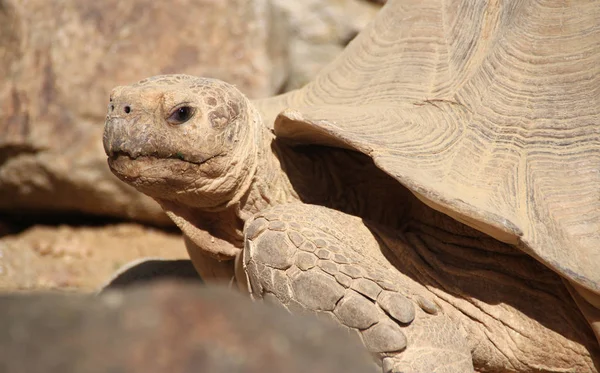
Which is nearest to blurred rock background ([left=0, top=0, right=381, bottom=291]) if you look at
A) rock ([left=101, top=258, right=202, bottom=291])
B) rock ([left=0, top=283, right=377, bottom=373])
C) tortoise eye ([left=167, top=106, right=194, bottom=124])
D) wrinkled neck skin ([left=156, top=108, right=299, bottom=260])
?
rock ([left=101, top=258, right=202, bottom=291])

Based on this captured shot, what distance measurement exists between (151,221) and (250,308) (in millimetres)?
3767

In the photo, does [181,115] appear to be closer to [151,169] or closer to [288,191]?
[151,169]

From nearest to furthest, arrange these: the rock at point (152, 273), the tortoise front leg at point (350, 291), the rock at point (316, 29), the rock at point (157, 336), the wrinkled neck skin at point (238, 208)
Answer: the rock at point (157, 336) < the tortoise front leg at point (350, 291) < the wrinkled neck skin at point (238, 208) < the rock at point (152, 273) < the rock at point (316, 29)

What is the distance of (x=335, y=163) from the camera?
115 inches

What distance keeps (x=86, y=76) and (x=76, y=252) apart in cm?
104

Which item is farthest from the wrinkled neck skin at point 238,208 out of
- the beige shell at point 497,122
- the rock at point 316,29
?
the rock at point 316,29

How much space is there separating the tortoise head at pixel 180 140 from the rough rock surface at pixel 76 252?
177 centimetres

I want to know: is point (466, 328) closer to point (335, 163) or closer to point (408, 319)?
point (408, 319)

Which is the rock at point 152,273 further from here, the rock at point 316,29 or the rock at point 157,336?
the rock at point 157,336

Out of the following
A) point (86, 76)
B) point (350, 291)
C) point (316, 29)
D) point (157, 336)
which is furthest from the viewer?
point (316, 29)

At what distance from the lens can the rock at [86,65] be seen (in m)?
4.45

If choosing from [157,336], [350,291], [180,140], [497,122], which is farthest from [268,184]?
[157,336]

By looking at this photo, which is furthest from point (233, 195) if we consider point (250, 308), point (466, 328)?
point (250, 308)

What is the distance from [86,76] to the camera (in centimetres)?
447
